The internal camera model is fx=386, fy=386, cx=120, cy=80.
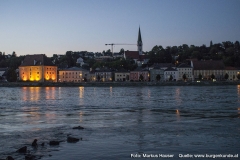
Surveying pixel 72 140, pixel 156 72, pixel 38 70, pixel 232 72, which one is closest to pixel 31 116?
pixel 72 140

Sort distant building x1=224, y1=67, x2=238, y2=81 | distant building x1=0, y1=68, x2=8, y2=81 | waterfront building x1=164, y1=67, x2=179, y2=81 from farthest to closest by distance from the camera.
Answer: distant building x1=0, y1=68, x2=8, y2=81, distant building x1=224, y1=67, x2=238, y2=81, waterfront building x1=164, y1=67, x2=179, y2=81

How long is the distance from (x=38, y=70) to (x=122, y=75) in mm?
34661

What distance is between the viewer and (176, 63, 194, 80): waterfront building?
148750 mm

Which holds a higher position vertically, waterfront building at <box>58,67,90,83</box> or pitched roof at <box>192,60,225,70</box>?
pitched roof at <box>192,60,225,70</box>

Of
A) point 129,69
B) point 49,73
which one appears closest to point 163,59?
point 129,69

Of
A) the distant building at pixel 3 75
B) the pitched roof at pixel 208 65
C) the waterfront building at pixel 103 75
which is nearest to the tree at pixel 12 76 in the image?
the distant building at pixel 3 75

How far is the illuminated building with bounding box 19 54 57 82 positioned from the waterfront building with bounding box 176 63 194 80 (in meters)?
47.5

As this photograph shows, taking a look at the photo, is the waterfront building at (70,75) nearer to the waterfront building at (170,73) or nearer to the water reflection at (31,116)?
the waterfront building at (170,73)

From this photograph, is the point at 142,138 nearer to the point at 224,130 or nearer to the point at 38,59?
the point at 224,130

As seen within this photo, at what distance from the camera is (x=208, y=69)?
499 feet

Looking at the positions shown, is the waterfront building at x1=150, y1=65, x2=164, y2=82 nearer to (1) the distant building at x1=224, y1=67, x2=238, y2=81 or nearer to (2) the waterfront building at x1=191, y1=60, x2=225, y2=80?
(2) the waterfront building at x1=191, y1=60, x2=225, y2=80

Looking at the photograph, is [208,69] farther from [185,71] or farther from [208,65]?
[185,71]

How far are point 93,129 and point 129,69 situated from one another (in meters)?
139

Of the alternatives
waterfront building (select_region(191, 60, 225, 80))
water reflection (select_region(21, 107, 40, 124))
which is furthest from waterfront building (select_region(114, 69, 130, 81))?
water reflection (select_region(21, 107, 40, 124))
